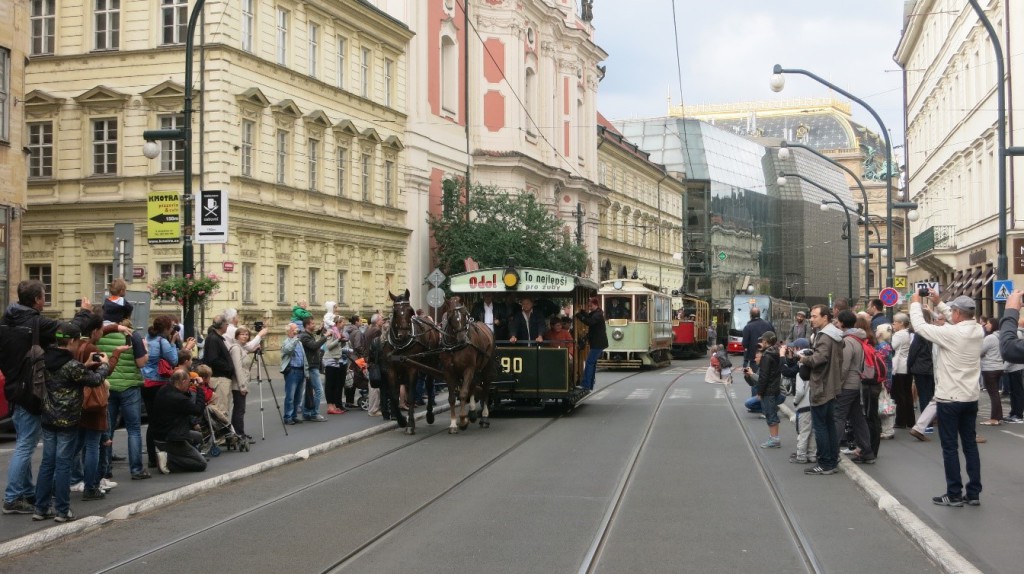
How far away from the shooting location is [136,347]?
11.8 meters

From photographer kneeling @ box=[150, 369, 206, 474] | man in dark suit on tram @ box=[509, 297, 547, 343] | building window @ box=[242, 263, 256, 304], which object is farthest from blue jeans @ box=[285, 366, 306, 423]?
building window @ box=[242, 263, 256, 304]

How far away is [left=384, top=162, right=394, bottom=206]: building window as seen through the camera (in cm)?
4481

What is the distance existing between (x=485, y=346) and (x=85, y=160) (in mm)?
20746

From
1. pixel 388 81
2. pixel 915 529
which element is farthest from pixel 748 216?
pixel 915 529

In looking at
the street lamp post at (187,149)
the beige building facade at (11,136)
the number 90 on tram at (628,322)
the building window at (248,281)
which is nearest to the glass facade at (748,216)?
the number 90 on tram at (628,322)

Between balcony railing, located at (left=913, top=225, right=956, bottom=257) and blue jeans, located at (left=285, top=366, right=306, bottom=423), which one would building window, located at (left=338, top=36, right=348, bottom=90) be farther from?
balcony railing, located at (left=913, top=225, right=956, bottom=257)

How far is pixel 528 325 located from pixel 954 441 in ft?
33.5

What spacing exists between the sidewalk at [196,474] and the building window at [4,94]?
26.6 ft

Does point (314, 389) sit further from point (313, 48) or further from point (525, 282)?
point (313, 48)

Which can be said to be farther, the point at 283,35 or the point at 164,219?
the point at 283,35

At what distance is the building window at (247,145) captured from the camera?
3472cm

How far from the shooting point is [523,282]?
65.0 feet

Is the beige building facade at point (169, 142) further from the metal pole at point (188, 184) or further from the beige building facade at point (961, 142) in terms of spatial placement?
the beige building facade at point (961, 142)

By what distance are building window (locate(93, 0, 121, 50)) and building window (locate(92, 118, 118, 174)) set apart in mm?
2264
